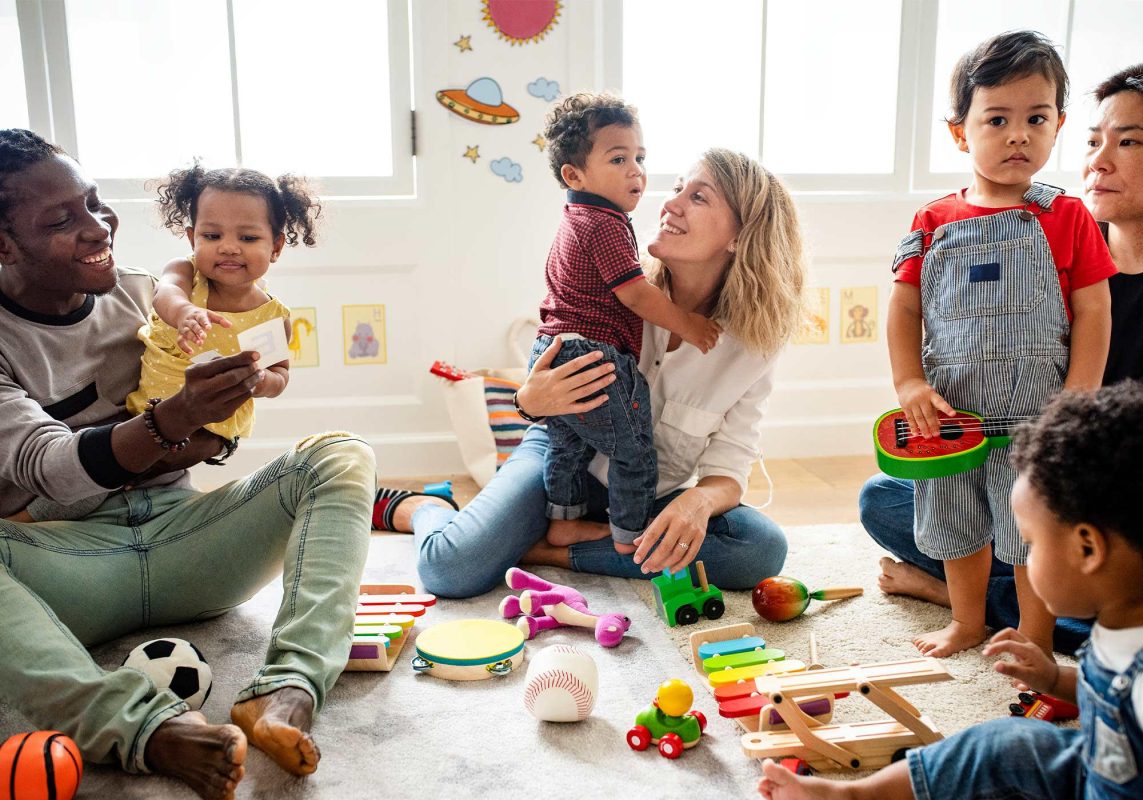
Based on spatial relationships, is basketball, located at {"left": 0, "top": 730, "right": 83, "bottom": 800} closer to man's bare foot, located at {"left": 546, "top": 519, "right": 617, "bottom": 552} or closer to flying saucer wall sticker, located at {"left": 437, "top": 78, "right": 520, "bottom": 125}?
man's bare foot, located at {"left": 546, "top": 519, "right": 617, "bottom": 552}

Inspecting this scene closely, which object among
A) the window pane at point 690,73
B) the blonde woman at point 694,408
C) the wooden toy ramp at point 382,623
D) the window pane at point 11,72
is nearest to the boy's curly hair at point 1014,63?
the blonde woman at point 694,408

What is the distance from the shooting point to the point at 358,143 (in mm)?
2982

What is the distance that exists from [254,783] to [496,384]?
1701mm

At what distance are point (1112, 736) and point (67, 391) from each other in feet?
4.98

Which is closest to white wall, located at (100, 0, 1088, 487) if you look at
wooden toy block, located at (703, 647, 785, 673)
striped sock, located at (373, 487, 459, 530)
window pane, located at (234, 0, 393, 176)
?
window pane, located at (234, 0, 393, 176)

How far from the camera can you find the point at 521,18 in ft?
9.62

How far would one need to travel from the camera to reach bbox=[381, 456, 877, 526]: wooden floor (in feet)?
8.63

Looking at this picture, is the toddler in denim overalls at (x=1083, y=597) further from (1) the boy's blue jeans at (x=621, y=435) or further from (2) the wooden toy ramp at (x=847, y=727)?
(1) the boy's blue jeans at (x=621, y=435)

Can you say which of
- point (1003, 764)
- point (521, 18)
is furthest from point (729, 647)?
point (521, 18)

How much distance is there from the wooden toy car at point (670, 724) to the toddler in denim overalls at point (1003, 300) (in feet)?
1.76

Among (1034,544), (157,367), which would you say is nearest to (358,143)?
(157,367)

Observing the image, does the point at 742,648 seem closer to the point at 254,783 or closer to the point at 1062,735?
the point at 1062,735

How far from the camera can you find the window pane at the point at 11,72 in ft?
8.91

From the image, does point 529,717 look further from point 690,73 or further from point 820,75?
point 820,75
